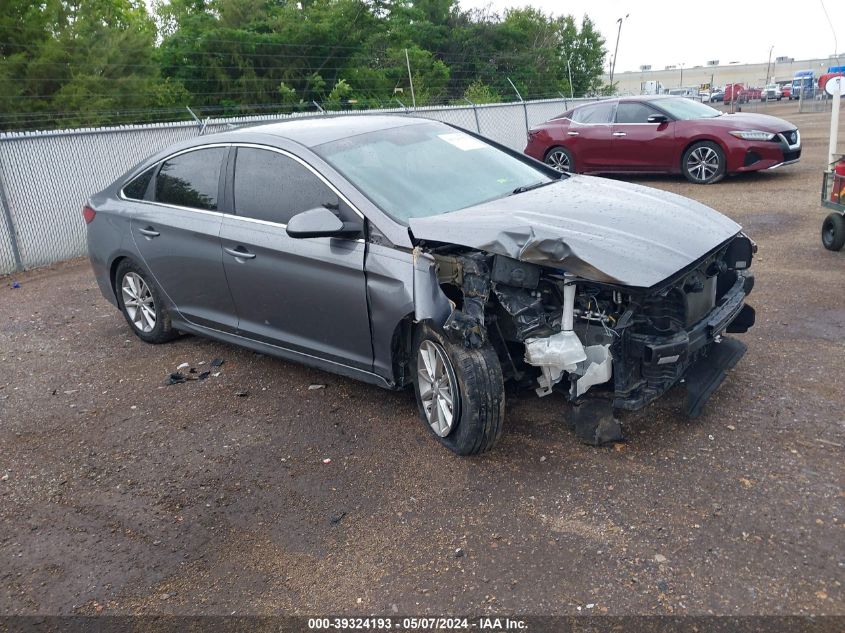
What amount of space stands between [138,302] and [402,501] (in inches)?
138

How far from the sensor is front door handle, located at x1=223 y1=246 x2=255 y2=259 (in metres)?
5.03

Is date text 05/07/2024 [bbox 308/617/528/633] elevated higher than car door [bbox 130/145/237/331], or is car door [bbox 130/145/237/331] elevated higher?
car door [bbox 130/145/237/331]

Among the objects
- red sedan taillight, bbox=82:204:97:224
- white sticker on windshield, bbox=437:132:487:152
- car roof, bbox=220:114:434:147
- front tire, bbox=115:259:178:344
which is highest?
car roof, bbox=220:114:434:147

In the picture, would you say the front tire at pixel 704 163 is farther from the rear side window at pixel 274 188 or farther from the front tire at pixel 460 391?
the front tire at pixel 460 391

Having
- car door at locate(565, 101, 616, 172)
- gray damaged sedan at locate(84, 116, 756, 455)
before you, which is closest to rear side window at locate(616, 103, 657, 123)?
car door at locate(565, 101, 616, 172)

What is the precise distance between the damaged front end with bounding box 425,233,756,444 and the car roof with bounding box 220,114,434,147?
136 cm

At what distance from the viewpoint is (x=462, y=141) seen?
17.6 feet

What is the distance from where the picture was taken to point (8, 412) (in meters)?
5.40

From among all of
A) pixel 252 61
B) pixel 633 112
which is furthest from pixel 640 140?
pixel 252 61

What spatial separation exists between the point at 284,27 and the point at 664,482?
2365cm

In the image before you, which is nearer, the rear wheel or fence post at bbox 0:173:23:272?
fence post at bbox 0:173:23:272

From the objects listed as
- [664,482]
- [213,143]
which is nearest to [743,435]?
[664,482]

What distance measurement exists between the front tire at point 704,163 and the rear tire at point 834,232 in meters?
4.78

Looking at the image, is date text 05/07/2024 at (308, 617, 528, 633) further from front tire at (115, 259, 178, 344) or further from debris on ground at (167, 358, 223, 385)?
front tire at (115, 259, 178, 344)
